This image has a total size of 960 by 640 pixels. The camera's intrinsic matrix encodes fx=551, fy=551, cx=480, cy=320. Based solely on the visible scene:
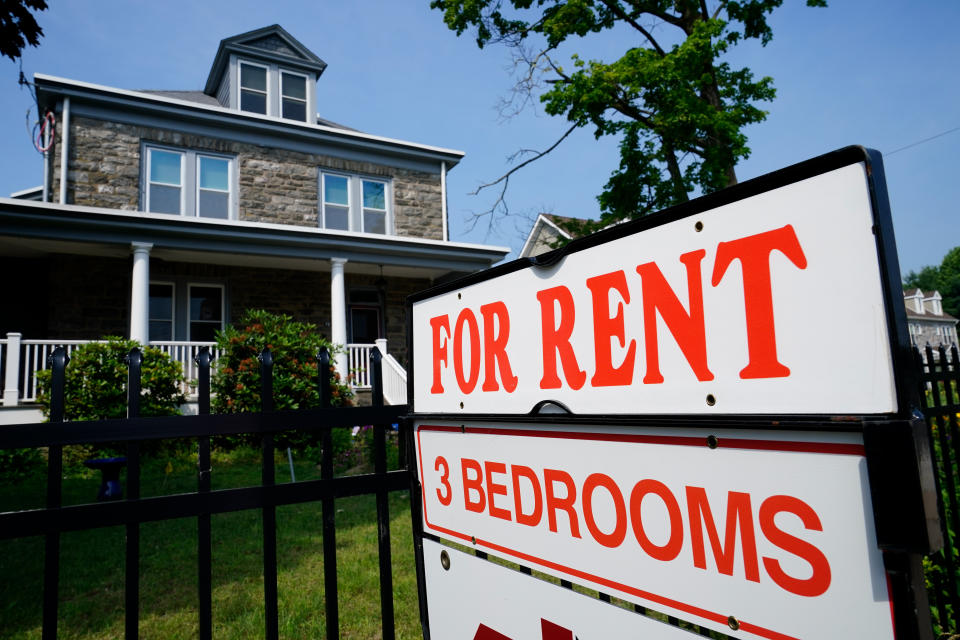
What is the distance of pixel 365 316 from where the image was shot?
51.0 ft

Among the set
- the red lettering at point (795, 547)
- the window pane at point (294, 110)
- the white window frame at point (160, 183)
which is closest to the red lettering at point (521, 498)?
the red lettering at point (795, 547)

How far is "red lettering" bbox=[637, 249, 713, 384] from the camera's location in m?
1.06

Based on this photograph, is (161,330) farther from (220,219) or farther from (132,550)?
(132,550)

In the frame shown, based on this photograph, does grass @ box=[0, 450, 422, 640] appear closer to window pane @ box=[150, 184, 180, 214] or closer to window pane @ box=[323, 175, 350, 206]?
window pane @ box=[150, 184, 180, 214]

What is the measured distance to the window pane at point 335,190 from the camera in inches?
585

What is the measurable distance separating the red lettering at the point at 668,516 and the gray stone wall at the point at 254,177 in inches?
549

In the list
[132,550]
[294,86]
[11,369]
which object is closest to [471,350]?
[132,550]

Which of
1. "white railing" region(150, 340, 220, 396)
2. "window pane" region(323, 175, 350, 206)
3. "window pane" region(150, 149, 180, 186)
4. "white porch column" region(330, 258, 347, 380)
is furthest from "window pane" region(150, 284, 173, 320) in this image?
"window pane" region(323, 175, 350, 206)

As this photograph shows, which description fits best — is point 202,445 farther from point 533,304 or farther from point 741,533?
point 741,533

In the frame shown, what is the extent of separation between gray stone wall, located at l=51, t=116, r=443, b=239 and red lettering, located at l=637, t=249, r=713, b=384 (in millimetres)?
13884

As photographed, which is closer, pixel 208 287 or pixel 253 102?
pixel 208 287

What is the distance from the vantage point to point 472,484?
1640 millimetres

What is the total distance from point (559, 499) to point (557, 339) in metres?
0.39

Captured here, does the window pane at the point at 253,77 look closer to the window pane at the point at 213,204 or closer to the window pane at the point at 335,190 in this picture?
the window pane at the point at 335,190
